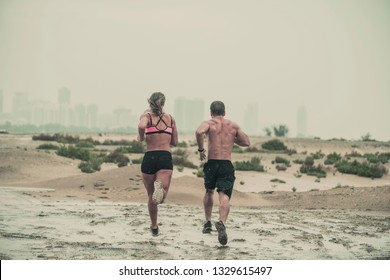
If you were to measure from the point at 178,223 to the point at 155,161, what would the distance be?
8.83ft

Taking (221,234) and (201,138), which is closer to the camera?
(221,234)

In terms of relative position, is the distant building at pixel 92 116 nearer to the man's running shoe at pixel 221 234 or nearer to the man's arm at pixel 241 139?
the man's arm at pixel 241 139

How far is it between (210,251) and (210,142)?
2078 mm

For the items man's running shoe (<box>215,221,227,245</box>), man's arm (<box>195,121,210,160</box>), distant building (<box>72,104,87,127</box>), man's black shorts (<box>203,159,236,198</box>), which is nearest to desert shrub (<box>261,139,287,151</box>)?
distant building (<box>72,104,87,127</box>)

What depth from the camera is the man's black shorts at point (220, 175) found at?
461 inches

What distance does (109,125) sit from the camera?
295ft

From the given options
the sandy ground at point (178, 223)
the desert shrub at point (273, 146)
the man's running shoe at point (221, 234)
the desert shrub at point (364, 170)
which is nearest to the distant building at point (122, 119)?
the desert shrub at point (273, 146)

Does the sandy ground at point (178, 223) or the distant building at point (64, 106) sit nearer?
the sandy ground at point (178, 223)

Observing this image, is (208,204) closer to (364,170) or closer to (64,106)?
(364,170)

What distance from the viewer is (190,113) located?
245ft

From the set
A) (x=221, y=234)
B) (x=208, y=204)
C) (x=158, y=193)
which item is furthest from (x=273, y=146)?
(x=221, y=234)

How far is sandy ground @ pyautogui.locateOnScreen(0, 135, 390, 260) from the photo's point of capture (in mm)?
10812

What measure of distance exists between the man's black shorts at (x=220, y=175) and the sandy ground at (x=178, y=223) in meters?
0.89

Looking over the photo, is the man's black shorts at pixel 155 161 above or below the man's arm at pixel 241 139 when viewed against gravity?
below
